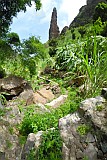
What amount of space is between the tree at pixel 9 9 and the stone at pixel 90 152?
5.72 meters

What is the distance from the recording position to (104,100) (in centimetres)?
Answer: 577

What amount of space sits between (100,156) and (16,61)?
578 centimetres

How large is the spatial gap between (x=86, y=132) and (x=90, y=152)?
0.39m

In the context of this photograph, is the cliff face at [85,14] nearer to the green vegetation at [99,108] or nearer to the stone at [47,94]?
the stone at [47,94]

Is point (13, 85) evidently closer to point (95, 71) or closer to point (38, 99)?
point (38, 99)

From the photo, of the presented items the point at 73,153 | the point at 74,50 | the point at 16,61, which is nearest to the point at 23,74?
the point at 16,61

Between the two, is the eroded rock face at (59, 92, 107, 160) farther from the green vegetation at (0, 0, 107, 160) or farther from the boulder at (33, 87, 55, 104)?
the boulder at (33, 87, 55, 104)

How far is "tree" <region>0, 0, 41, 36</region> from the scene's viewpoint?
9.34 m

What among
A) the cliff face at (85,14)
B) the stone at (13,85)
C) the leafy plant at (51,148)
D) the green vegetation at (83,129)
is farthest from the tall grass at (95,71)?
the cliff face at (85,14)

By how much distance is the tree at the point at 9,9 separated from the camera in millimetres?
9344

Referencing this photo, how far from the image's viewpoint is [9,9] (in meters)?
9.48

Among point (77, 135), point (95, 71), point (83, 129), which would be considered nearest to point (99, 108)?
point (83, 129)

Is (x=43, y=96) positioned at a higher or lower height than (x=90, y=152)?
higher

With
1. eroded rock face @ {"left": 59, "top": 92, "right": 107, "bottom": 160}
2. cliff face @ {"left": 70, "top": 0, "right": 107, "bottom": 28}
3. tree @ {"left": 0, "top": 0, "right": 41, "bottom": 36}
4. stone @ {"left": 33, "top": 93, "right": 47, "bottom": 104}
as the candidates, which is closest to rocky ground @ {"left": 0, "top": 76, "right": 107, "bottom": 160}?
eroded rock face @ {"left": 59, "top": 92, "right": 107, "bottom": 160}
